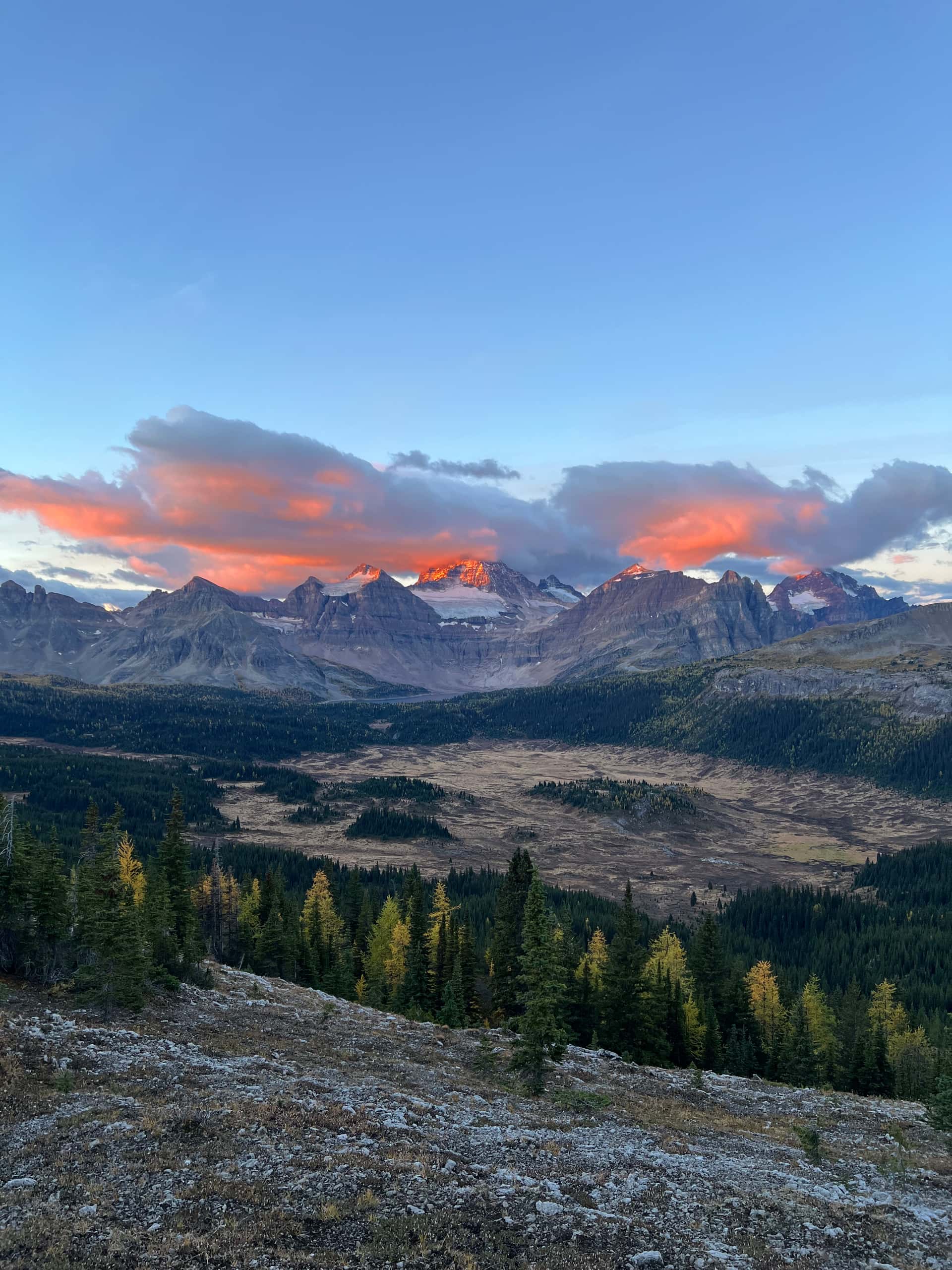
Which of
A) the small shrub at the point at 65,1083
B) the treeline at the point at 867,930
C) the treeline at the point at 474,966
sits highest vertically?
the small shrub at the point at 65,1083

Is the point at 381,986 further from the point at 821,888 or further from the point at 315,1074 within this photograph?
the point at 821,888

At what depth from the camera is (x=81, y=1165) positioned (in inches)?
742

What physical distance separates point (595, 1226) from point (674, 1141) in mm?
11988

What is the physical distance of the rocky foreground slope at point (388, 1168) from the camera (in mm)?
15961

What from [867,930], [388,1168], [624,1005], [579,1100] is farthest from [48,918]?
[867,930]

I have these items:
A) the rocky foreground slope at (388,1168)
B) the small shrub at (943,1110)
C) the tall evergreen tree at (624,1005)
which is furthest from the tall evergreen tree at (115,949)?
the small shrub at (943,1110)

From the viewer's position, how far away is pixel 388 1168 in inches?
776

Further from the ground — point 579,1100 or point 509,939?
point 579,1100

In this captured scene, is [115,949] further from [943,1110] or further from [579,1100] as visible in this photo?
[943,1110]

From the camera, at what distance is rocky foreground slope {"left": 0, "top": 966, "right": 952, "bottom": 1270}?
16.0 meters

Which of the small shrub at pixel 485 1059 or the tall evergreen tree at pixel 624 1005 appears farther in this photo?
the tall evergreen tree at pixel 624 1005

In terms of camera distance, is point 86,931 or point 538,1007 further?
point 86,931

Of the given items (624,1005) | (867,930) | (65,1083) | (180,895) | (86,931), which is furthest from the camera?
(867,930)

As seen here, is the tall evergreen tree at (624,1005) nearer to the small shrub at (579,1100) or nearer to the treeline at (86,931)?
the small shrub at (579,1100)
